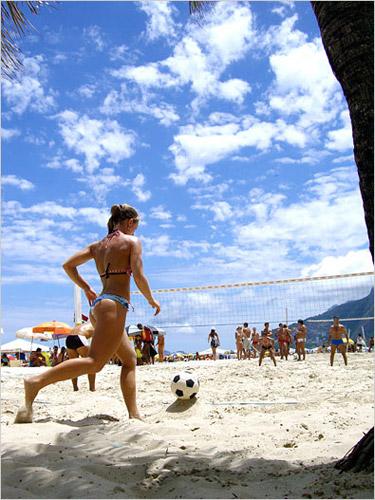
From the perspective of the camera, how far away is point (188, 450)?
2.81 m

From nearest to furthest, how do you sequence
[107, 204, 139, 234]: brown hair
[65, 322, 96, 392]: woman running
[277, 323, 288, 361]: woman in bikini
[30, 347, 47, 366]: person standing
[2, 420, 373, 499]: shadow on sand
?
1. [2, 420, 373, 499]: shadow on sand
2. [107, 204, 139, 234]: brown hair
3. [65, 322, 96, 392]: woman running
4. [277, 323, 288, 361]: woman in bikini
5. [30, 347, 47, 366]: person standing

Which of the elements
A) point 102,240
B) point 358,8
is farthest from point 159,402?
point 358,8

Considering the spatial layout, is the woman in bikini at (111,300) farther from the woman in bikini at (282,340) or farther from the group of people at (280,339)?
the woman in bikini at (282,340)

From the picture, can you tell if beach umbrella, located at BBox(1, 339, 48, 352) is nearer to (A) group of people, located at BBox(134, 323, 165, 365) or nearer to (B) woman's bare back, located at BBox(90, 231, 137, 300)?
(A) group of people, located at BBox(134, 323, 165, 365)

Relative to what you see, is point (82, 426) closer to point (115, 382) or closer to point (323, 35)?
point (323, 35)

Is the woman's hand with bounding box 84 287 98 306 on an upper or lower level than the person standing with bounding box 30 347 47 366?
upper

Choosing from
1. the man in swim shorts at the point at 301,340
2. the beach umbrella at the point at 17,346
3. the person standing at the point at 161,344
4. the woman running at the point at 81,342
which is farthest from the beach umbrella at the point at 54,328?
the woman running at the point at 81,342

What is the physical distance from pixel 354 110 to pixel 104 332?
2.14 metres

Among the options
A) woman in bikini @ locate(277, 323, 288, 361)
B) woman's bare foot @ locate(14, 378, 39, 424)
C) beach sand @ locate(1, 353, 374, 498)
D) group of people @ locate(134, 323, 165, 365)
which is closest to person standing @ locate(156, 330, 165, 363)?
group of people @ locate(134, 323, 165, 365)

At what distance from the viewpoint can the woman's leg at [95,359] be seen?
3.34 metres

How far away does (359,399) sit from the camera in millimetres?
4723

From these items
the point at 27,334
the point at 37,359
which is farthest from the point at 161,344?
the point at 27,334

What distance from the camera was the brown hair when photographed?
12.8 ft

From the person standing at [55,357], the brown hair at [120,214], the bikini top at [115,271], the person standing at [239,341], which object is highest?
the brown hair at [120,214]
